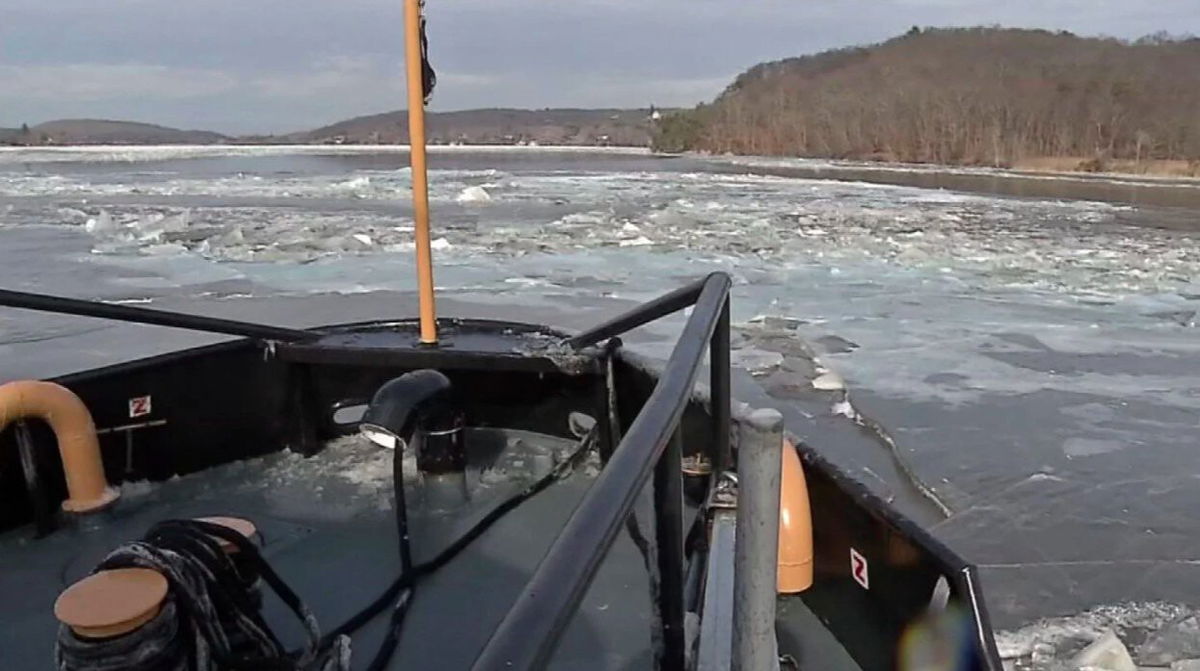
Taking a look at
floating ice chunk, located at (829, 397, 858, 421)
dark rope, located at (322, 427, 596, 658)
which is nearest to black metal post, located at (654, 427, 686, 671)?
dark rope, located at (322, 427, 596, 658)

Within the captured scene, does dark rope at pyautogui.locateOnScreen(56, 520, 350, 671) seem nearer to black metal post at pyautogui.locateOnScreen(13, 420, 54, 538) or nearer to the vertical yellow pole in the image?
black metal post at pyautogui.locateOnScreen(13, 420, 54, 538)

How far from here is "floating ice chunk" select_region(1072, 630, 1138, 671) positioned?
13.3 feet

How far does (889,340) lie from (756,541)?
9.28m

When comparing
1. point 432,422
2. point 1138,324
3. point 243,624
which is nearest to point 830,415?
point 432,422

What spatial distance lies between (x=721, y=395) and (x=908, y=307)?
9.99 m

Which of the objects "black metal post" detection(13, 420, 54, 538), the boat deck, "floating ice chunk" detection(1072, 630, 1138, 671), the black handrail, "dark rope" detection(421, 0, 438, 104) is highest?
"dark rope" detection(421, 0, 438, 104)

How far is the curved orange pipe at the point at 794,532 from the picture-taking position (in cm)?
303

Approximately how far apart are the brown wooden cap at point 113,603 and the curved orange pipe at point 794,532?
1799mm

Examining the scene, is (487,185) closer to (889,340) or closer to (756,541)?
(889,340)

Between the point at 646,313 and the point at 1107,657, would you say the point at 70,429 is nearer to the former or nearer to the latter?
the point at 646,313

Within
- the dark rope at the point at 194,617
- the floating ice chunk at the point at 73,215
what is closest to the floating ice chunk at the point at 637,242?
the floating ice chunk at the point at 73,215

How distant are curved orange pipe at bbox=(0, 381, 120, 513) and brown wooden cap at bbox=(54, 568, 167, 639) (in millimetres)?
1498

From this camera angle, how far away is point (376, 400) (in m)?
3.15

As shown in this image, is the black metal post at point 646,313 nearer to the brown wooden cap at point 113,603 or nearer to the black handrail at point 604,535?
the black handrail at point 604,535
